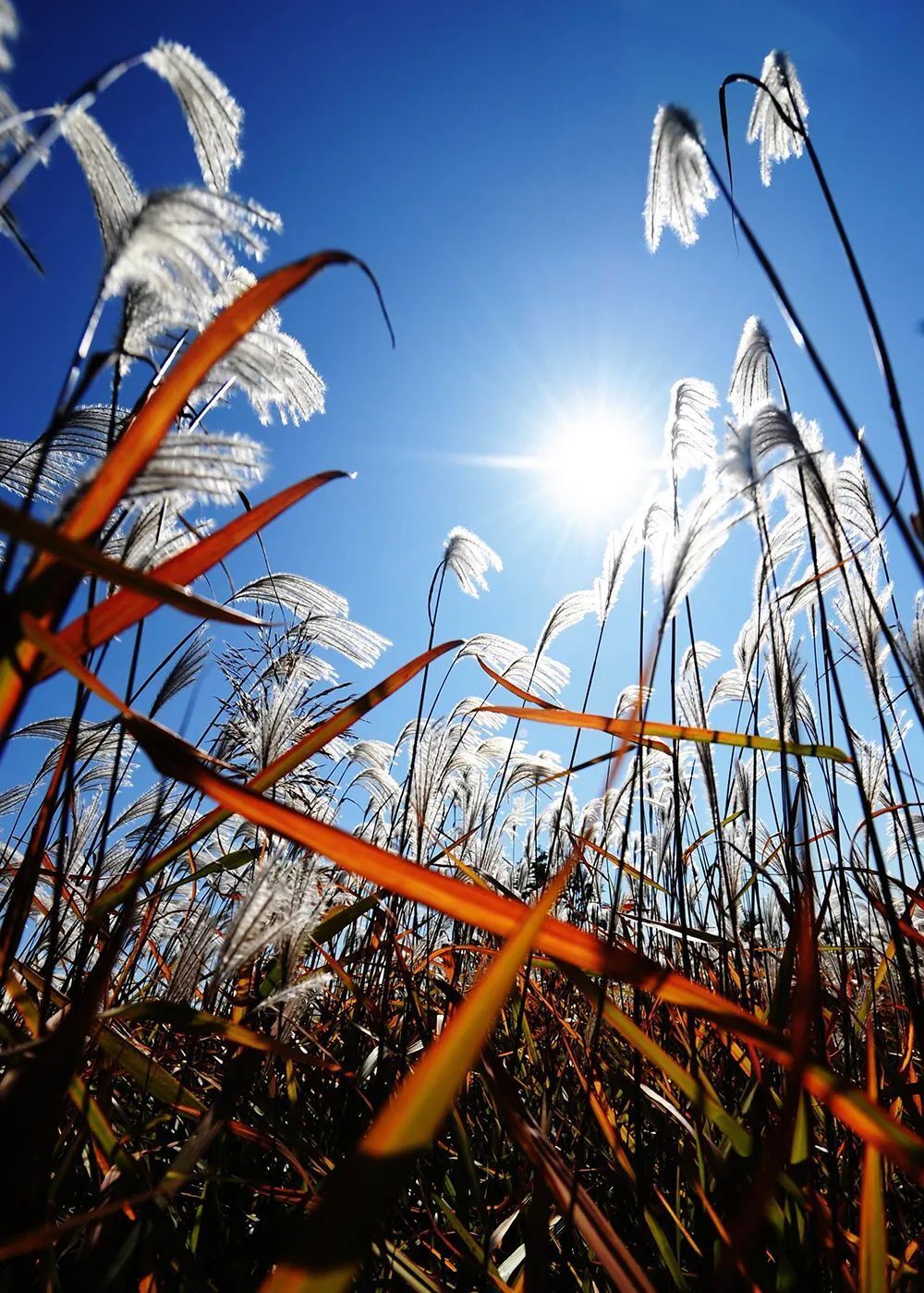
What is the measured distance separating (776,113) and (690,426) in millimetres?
793

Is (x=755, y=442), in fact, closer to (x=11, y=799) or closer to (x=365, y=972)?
(x=365, y=972)

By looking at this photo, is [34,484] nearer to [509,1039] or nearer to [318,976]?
[318,976]

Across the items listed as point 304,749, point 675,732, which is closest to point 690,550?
point 675,732

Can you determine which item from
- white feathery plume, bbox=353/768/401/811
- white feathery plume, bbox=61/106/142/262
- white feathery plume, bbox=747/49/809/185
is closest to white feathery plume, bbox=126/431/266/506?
white feathery plume, bbox=61/106/142/262

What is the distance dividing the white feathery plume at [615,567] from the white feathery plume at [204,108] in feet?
4.72

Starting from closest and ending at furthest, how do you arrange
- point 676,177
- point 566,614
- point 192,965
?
point 192,965
point 676,177
point 566,614

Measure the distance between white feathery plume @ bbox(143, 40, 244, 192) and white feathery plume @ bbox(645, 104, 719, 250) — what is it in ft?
2.63

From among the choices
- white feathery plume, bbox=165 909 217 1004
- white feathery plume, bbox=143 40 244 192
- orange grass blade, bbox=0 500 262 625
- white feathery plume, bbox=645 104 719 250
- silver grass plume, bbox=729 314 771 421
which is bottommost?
white feathery plume, bbox=165 909 217 1004

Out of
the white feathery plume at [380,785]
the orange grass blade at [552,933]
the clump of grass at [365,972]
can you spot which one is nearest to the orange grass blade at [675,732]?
the clump of grass at [365,972]

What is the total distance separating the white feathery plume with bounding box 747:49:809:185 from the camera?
5.07ft

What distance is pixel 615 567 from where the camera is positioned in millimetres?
2281

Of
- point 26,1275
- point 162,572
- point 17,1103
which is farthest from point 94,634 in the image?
point 26,1275

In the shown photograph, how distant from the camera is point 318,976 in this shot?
1015mm

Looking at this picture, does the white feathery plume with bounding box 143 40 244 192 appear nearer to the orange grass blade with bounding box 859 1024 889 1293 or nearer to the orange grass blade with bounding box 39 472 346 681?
the orange grass blade with bounding box 39 472 346 681
